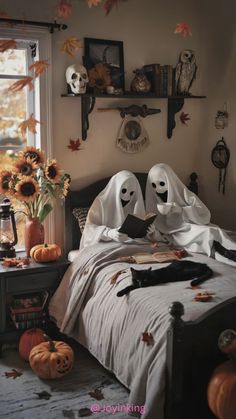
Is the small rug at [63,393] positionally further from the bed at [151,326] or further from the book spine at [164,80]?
the book spine at [164,80]

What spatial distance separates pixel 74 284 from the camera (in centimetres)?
291

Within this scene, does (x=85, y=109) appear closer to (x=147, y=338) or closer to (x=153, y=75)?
(x=153, y=75)

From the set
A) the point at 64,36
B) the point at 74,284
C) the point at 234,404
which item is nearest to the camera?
the point at 234,404

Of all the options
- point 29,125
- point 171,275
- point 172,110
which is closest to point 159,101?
point 172,110

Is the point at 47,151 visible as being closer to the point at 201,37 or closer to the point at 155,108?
the point at 155,108

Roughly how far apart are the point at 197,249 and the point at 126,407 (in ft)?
3.50

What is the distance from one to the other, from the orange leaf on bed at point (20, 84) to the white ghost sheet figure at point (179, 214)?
3.20 feet

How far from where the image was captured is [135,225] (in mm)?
2998

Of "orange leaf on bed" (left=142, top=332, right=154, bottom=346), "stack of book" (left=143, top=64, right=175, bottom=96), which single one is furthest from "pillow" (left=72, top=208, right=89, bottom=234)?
"orange leaf on bed" (left=142, top=332, right=154, bottom=346)

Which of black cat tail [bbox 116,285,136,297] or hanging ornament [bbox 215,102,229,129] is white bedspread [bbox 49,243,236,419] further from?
hanging ornament [bbox 215,102,229,129]

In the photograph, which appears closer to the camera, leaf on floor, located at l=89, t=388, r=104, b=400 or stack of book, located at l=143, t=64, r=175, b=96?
leaf on floor, located at l=89, t=388, r=104, b=400

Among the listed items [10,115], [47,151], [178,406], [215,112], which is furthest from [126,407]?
[215,112]

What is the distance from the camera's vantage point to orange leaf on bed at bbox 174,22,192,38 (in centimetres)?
358

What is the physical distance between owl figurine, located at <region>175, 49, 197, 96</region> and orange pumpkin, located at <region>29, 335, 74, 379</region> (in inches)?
77.5
